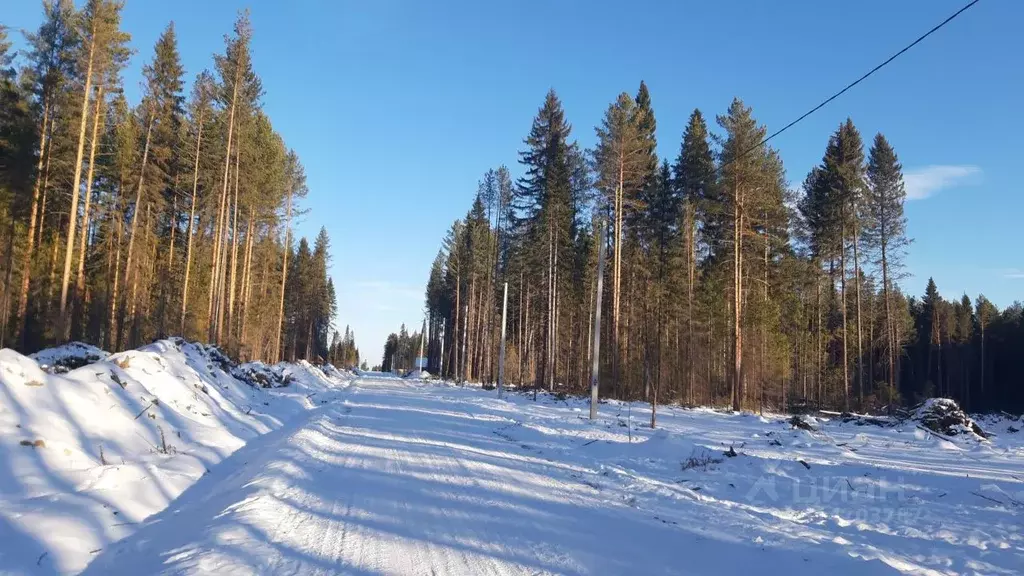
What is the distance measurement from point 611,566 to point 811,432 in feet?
42.7

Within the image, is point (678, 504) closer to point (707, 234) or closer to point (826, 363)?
point (707, 234)

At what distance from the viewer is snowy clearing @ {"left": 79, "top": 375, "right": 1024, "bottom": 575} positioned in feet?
17.1

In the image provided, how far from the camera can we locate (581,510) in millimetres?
7145

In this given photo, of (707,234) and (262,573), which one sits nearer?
(262,573)

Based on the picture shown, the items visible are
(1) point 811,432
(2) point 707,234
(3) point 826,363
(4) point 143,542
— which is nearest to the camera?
(4) point 143,542

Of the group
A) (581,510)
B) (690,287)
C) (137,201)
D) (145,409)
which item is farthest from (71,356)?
(690,287)

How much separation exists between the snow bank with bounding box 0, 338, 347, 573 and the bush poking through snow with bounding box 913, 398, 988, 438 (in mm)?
19039

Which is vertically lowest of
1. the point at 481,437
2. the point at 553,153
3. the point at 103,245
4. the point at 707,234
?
the point at 481,437

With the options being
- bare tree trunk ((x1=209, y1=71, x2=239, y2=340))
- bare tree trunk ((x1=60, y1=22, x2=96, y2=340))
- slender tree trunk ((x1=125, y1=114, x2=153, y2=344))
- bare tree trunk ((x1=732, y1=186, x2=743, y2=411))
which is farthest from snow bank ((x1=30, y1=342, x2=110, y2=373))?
bare tree trunk ((x1=732, y1=186, x2=743, y2=411))

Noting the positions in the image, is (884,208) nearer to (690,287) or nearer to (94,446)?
(690,287)

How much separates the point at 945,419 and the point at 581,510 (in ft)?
52.1

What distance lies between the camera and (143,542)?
5566 mm

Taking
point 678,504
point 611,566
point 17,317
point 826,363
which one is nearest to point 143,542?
point 611,566

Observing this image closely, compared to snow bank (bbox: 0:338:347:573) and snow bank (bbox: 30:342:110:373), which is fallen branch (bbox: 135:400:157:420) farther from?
snow bank (bbox: 30:342:110:373)
